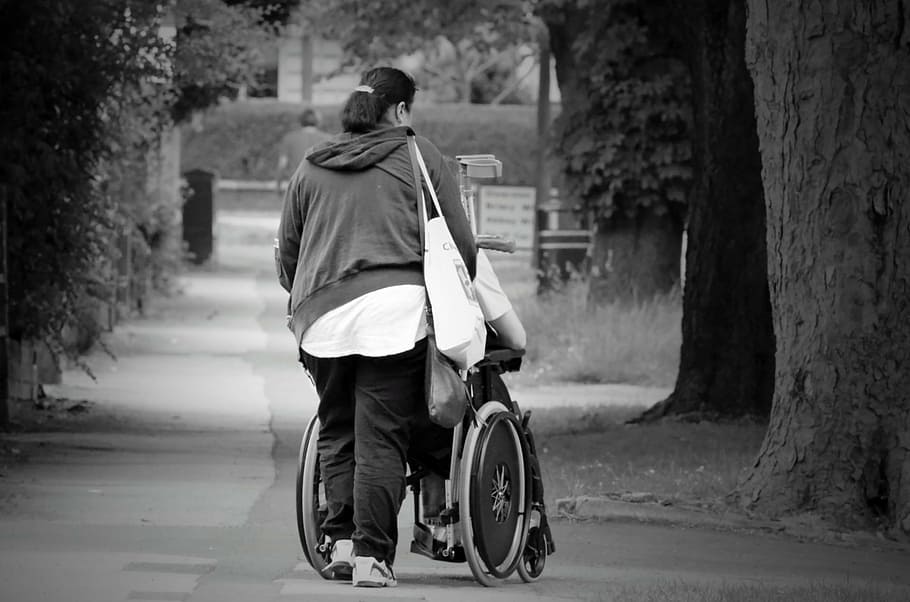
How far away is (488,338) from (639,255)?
14.8 meters

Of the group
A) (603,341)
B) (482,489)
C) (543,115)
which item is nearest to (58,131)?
(482,489)

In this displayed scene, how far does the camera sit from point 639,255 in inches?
846

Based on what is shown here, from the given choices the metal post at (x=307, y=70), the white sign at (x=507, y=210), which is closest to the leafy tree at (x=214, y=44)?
the white sign at (x=507, y=210)

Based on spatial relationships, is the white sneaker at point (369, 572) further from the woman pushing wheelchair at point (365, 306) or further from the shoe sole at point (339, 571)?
the shoe sole at point (339, 571)

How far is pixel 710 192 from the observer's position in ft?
42.7

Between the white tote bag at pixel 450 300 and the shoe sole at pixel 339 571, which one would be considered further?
the shoe sole at pixel 339 571

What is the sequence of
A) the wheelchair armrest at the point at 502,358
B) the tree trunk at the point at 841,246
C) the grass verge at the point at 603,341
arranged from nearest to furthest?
the wheelchair armrest at the point at 502,358 < the tree trunk at the point at 841,246 < the grass verge at the point at 603,341

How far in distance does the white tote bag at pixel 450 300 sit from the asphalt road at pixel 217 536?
825 millimetres

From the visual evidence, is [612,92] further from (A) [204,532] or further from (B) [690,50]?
(A) [204,532]

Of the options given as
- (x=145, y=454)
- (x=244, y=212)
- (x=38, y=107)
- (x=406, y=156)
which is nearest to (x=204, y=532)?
(x=406, y=156)

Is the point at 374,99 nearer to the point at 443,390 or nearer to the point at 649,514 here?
the point at 443,390

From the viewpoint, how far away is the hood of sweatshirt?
6391 mm

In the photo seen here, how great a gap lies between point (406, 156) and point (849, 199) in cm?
310

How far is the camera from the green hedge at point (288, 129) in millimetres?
47750
